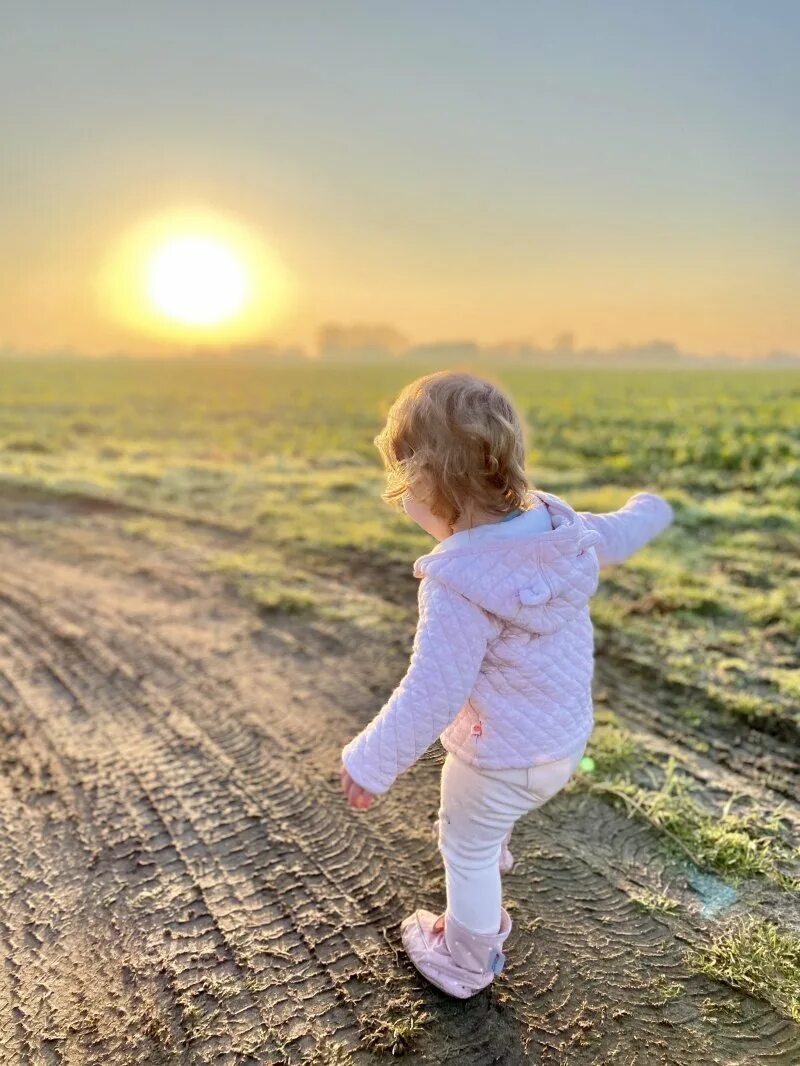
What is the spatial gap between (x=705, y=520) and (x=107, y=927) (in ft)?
20.2

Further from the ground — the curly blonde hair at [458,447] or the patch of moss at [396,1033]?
the curly blonde hair at [458,447]

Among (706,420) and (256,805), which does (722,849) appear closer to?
(256,805)

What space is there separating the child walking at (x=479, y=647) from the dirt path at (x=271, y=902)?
0.74 feet

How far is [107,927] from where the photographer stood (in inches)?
94.3

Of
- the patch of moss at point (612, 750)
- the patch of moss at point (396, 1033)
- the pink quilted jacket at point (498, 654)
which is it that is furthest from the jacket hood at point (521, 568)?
the patch of moss at point (612, 750)

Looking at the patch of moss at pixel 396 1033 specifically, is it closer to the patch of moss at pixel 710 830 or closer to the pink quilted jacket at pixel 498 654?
the pink quilted jacket at pixel 498 654

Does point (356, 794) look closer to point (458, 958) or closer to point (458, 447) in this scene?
point (458, 958)

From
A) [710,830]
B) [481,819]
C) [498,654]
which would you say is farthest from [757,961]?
[498,654]

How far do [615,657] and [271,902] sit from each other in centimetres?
248

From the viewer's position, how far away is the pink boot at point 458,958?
2.12m

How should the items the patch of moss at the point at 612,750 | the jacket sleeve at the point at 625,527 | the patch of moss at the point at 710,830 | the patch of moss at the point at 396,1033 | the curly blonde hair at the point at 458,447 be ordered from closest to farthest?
the curly blonde hair at the point at 458,447 → the patch of moss at the point at 396,1033 → the jacket sleeve at the point at 625,527 → the patch of moss at the point at 710,830 → the patch of moss at the point at 612,750

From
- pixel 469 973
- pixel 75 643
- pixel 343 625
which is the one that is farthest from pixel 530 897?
pixel 75 643

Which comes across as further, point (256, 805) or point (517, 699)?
point (256, 805)

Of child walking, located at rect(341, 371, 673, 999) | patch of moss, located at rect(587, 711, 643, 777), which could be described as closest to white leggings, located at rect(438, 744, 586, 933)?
child walking, located at rect(341, 371, 673, 999)
